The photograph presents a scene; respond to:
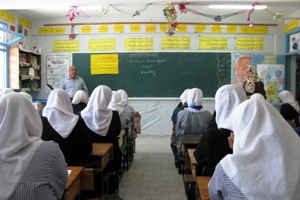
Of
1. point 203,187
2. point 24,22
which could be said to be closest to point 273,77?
point 203,187

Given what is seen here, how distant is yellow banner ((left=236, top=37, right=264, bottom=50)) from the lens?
7102 millimetres

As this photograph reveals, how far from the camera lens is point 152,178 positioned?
165 inches

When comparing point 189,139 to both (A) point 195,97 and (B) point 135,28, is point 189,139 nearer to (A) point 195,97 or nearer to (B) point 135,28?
(A) point 195,97

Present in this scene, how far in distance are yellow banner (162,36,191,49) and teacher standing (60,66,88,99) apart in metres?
2.12

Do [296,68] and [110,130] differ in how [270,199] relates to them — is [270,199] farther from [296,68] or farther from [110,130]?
[296,68]

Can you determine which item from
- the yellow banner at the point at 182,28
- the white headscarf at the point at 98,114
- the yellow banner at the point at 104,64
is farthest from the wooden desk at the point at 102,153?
the yellow banner at the point at 182,28

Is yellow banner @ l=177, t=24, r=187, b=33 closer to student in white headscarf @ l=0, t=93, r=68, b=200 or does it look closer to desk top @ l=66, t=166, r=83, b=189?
desk top @ l=66, t=166, r=83, b=189

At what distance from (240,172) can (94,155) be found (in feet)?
5.47

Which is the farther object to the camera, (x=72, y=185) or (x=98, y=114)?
(x=98, y=114)

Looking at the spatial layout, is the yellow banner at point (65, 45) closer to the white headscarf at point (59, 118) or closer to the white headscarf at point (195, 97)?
the white headscarf at point (195, 97)

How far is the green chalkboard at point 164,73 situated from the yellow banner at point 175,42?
168 mm

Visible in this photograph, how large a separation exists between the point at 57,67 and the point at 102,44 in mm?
1264

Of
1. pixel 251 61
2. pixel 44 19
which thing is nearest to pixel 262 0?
pixel 251 61

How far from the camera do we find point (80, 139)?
2.56 m
